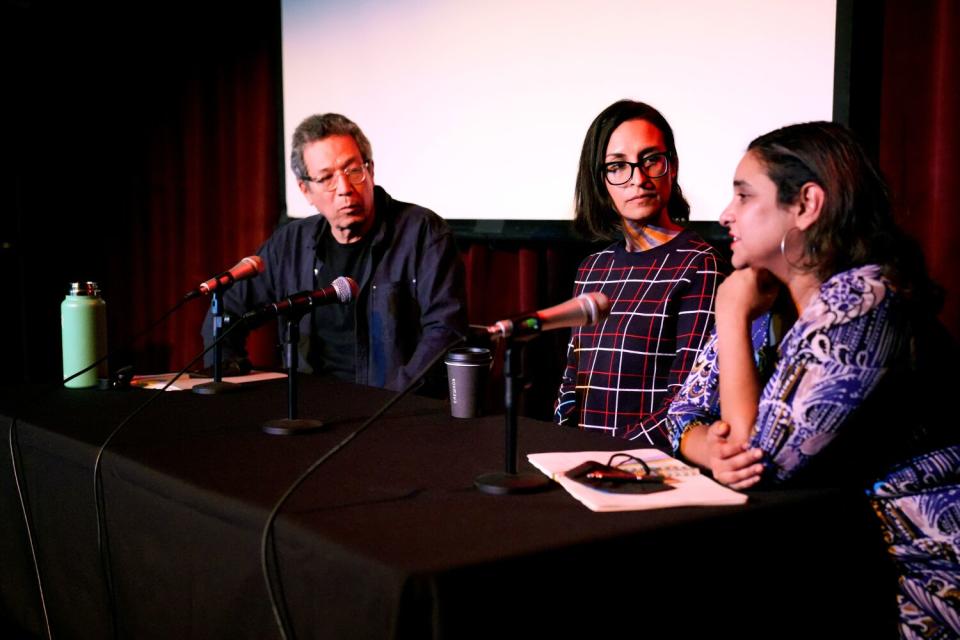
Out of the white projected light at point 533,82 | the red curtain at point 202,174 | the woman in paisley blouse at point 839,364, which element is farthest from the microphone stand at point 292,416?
the red curtain at point 202,174

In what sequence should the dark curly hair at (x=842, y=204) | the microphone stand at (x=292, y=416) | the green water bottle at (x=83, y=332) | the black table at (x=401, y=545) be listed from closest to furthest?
the black table at (x=401, y=545) → the dark curly hair at (x=842, y=204) → the microphone stand at (x=292, y=416) → the green water bottle at (x=83, y=332)

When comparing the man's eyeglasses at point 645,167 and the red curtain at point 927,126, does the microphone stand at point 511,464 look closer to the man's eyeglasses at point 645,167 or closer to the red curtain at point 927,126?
the man's eyeglasses at point 645,167

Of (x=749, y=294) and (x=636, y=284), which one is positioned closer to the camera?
(x=749, y=294)

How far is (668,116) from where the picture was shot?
2584mm

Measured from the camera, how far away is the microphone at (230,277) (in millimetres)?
1877

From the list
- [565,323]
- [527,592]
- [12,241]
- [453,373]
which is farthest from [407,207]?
[12,241]

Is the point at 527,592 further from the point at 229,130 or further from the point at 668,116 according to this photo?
the point at 229,130

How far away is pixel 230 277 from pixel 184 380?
13.2 inches

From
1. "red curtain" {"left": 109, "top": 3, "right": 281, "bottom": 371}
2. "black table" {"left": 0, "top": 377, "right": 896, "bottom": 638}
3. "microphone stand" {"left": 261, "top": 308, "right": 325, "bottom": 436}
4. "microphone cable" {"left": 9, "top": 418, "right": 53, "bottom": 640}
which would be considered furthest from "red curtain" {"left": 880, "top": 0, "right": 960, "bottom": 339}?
"red curtain" {"left": 109, "top": 3, "right": 281, "bottom": 371}

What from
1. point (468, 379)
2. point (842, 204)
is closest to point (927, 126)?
point (842, 204)

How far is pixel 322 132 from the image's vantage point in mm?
2535

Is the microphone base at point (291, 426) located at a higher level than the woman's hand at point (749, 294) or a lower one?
lower

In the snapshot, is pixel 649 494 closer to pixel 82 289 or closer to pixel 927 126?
pixel 82 289

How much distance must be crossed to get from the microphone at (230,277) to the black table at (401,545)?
1.15 feet
